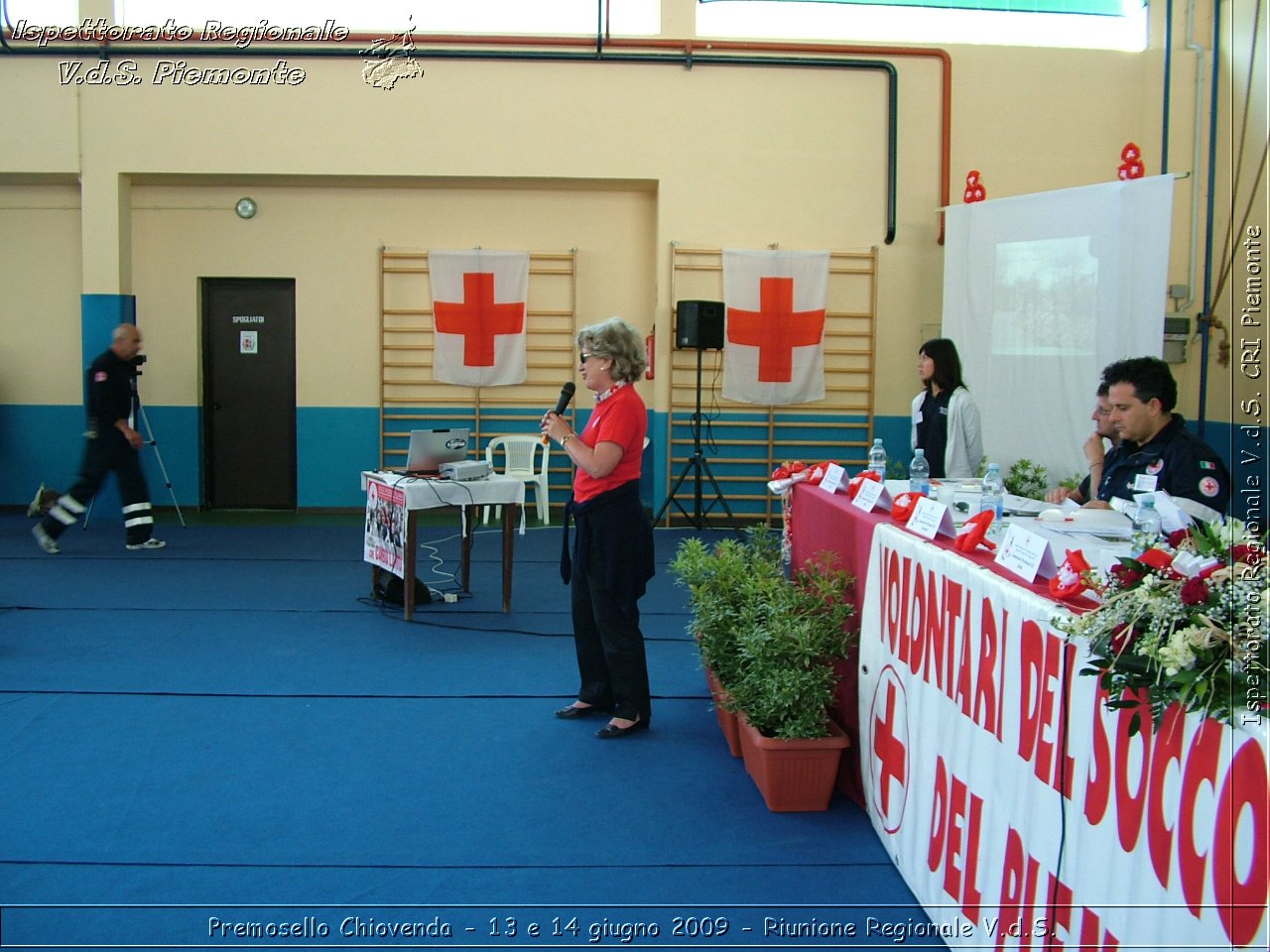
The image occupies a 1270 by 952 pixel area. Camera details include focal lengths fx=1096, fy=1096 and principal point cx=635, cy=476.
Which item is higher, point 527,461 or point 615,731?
point 527,461

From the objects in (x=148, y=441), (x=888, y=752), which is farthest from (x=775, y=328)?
(x=888, y=752)

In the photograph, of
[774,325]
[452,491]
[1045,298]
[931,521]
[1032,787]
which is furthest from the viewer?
[774,325]

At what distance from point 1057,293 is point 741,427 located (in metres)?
2.67

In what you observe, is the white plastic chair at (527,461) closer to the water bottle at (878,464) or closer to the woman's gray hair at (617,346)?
the water bottle at (878,464)

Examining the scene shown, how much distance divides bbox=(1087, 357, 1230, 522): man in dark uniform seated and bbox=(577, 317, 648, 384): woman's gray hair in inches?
56.5

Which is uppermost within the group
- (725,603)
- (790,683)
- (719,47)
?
(719,47)

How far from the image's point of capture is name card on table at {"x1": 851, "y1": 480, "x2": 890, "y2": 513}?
3.20 m

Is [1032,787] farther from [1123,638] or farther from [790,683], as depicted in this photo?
[790,683]

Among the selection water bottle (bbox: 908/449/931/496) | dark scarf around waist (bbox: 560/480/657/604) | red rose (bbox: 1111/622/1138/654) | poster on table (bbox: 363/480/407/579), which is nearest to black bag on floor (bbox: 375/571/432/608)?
poster on table (bbox: 363/480/407/579)

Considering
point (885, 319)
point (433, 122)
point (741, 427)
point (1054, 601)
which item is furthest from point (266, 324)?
point (1054, 601)

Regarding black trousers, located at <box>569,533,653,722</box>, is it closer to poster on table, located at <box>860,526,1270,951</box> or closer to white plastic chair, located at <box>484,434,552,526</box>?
poster on table, located at <box>860,526,1270,951</box>

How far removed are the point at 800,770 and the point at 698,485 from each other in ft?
16.8

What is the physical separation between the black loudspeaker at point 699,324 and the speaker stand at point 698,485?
0.32 ft

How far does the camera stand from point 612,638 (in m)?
3.44
